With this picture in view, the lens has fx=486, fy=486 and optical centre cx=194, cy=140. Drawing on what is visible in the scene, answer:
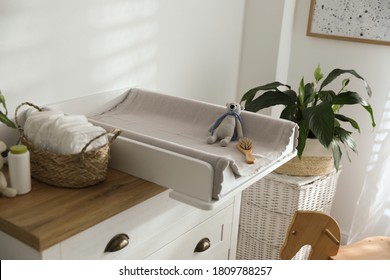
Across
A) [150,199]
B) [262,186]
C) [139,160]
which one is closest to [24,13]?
[139,160]

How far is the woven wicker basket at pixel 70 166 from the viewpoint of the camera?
119cm

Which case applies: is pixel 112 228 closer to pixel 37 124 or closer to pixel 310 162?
pixel 37 124

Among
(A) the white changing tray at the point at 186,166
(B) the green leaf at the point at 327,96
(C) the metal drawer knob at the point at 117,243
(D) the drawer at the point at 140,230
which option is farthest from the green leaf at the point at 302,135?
(C) the metal drawer knob at the point at 117,243

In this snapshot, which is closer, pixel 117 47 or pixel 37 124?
pixel 37 124

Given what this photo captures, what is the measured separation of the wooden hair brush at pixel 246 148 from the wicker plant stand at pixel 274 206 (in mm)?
731

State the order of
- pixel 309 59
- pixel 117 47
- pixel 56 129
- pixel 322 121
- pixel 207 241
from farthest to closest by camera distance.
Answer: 1. pixel 309 59
2. pixel 322 121
3. pixel 117 47
4. pixel 207 241
5. pixel 56 129

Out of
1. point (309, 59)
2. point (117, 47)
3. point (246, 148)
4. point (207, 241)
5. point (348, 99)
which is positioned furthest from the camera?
point (309, 59)

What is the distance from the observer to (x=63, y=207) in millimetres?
1125

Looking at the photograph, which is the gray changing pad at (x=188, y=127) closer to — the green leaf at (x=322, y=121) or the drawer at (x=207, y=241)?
the drawer at (x=207, y=241)

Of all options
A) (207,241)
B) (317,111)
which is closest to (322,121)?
A: (317,111)

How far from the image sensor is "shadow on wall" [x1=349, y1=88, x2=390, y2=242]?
2.43 m

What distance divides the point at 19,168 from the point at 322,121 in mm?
1176

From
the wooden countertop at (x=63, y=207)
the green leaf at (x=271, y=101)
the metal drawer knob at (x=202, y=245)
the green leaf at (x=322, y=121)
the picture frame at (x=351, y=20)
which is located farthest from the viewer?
the picture frame at (x=351, y=20)
